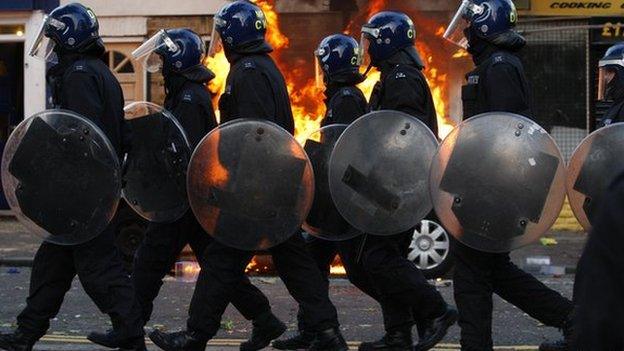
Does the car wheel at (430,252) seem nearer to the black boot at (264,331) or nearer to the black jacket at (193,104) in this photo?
the black boot at (264,331)

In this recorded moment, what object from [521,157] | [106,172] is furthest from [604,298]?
[106,172]

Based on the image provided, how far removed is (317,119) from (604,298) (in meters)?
10.6

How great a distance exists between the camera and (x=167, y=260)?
747cm

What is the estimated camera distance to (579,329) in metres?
2.56

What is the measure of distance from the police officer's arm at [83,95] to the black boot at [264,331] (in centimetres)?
151

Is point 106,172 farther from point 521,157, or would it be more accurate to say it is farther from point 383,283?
point 521,157

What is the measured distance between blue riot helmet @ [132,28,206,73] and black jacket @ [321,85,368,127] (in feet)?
2.71

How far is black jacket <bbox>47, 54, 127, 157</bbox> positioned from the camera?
266 inches

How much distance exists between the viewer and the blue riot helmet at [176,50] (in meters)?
7.57

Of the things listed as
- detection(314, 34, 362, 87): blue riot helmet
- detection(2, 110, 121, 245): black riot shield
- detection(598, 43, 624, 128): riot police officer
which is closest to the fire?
detection(314, 34, 362, 87): blue riot helmet

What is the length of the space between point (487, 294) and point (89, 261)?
2034mm

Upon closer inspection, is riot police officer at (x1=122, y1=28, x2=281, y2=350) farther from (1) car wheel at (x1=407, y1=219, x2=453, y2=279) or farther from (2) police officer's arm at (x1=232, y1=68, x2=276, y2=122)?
(1) car wheel at (x1=407, y1=219, x2=453, y2=279)

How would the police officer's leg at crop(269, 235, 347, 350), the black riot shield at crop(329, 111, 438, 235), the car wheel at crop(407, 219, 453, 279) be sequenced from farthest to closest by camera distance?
the car wheel at crop(407, 219, 453, 279)
the police officer's leg at crop(269, 235, 347, 350)
the black riot shield at crop(329, 111, 438, 235)

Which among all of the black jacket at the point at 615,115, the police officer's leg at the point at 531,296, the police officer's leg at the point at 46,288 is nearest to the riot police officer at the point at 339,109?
the police officer's leg at the point at 531,296
